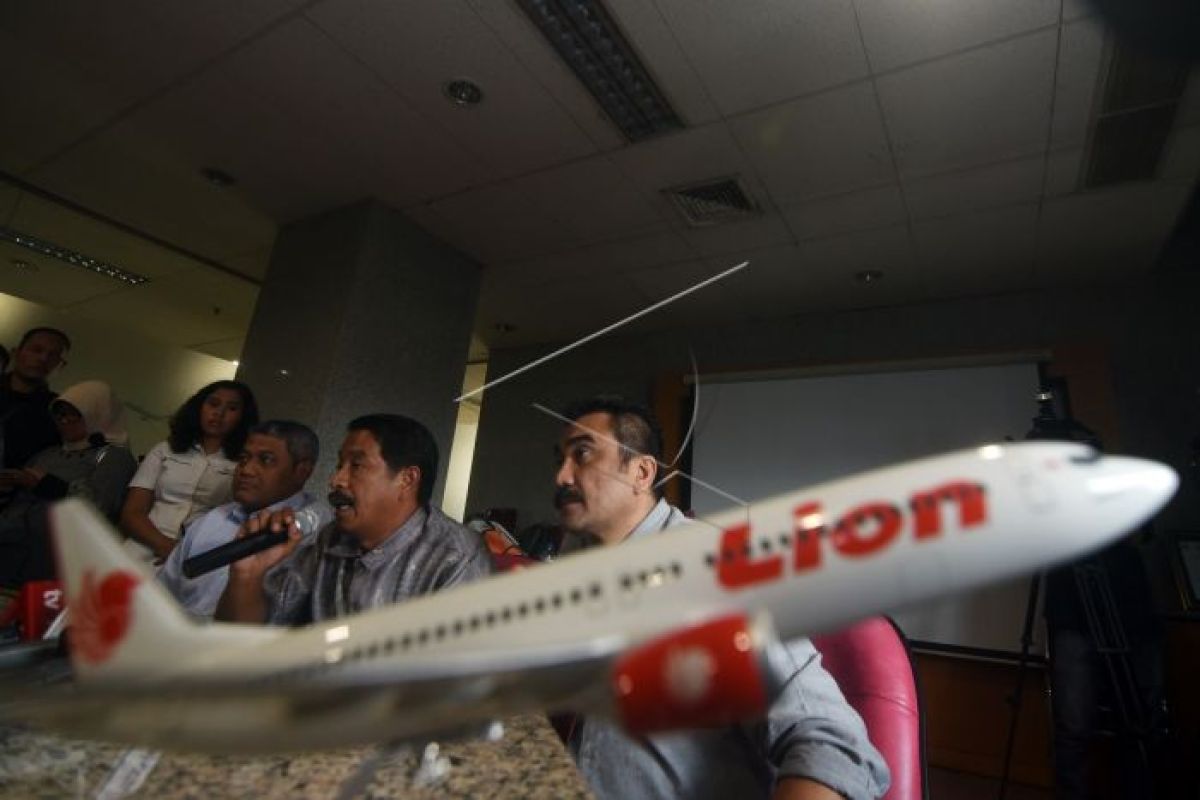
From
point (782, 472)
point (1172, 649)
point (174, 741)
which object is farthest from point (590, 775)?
point (1172, 649)

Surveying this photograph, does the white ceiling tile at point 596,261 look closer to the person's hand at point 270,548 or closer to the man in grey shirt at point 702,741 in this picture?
the man in grey shirt at point 702,741

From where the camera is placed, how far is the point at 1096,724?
2.31 meters

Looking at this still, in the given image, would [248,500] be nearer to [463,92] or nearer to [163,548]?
[163,548]

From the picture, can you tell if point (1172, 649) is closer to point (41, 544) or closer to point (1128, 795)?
point (1128, 795)

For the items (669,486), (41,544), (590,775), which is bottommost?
(590,775)

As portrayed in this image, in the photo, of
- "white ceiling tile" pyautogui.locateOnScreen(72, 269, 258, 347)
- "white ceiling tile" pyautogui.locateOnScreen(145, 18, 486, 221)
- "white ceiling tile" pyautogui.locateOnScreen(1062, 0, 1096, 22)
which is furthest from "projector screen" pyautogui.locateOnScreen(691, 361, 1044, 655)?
"white ceiling tile" pyautogui.locateOnScreen(72, 269, 258, 347)

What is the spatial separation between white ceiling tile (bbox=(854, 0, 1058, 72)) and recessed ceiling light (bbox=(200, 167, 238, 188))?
10.3 ft

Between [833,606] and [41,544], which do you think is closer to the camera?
[833,606]

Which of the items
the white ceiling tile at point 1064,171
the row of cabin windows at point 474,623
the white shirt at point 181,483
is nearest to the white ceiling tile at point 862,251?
the white ceiling tile at point 1064,171

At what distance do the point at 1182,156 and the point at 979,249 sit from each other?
0.83m

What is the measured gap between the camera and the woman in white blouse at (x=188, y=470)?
193 cm

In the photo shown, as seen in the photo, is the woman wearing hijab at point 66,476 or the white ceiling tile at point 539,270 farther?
the white ceiling tile at point 539,270

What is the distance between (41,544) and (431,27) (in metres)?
2.22

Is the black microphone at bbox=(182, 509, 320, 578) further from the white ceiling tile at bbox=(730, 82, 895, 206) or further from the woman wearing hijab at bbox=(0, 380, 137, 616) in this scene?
the white ceiling tile at bbox=(730, 82, 895, 206)
